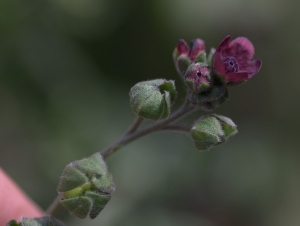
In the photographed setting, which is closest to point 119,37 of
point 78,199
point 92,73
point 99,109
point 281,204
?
point 92,73

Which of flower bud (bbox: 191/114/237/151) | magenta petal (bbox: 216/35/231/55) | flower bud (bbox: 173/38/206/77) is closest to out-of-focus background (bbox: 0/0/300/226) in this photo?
flower bud (bbox: 173/38/206/77)

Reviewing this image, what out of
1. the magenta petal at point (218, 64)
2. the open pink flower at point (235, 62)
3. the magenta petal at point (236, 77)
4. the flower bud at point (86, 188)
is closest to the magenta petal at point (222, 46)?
the open pink flower at point (235, 62)

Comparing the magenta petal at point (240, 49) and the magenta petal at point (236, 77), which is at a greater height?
the magenta petal at point (240, 49)

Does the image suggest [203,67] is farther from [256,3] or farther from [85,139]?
[256,3]

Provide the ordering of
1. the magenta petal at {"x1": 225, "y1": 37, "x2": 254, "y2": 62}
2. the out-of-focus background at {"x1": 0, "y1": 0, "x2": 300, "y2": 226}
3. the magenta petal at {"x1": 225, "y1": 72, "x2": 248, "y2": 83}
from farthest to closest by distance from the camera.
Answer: the out-of-focus background at {"x1": 0, "y1": 0, "x2": 300, "y2": 226}
the magenta petal at {"x1": 225, "y1": 37, "x2": 254, "y2": 62}
the magenta petal at {"x1": 225, "y1": 72, "x2": 248, "y2": 83}

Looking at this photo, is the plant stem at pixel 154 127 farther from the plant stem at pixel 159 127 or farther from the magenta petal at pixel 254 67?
the magenta petal at pixel 254 67

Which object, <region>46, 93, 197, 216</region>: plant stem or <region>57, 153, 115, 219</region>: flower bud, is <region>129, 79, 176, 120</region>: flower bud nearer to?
<region>46, 93, 197, 216</region>: plant stem
